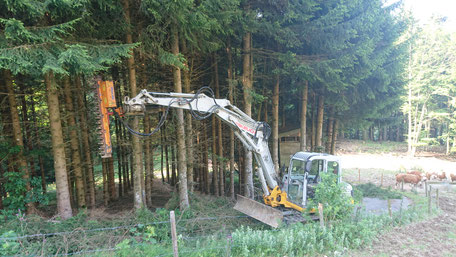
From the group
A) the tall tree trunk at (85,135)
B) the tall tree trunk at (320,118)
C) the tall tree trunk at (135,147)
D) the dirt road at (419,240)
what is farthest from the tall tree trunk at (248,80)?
the tall tree trunk at (85,135)

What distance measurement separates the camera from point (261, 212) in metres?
7.63

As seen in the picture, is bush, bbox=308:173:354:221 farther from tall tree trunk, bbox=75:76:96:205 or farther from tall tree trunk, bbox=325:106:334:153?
tall tree trunk, bbox=325:106:334:153

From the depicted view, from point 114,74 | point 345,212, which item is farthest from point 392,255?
point 114,74

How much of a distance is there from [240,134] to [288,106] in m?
Answer: 9.31

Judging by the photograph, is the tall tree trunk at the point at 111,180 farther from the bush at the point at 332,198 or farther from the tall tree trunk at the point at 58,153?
the bush at the point at 332,198

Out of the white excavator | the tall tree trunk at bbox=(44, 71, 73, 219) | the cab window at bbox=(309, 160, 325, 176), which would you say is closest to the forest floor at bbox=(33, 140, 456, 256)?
the white excavator

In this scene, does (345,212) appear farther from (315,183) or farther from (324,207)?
(315,183)

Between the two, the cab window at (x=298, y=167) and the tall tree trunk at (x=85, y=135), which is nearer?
the cab window at (x=298, y=167)

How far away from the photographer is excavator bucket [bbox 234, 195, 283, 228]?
7094 mm

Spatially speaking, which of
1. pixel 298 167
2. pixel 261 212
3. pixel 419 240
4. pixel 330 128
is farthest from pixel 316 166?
pixel 330 128

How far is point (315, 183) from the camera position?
8242 millimetres

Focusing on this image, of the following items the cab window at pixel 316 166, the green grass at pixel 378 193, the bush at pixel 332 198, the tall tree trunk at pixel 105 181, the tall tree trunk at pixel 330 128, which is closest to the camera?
the bush at pixel 332 198

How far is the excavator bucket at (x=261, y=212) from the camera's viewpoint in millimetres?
7094

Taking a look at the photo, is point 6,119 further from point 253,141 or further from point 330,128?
point 330,128
